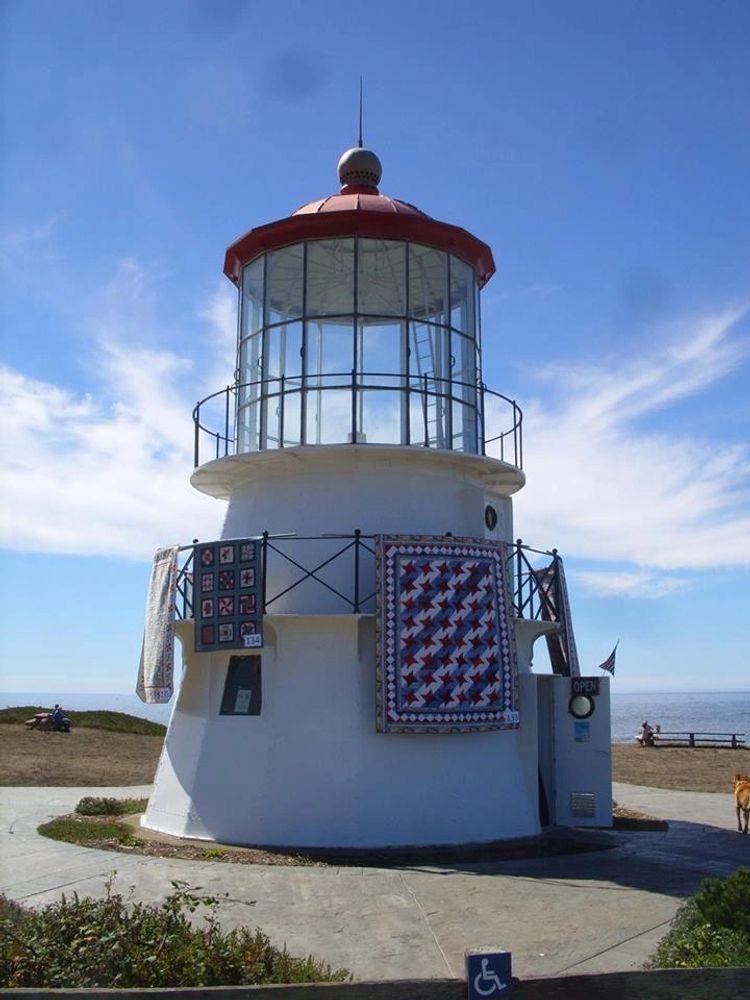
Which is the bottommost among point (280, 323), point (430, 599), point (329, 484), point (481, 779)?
point (481, 779)

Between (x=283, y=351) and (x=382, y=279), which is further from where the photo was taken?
(x=382, y=279)

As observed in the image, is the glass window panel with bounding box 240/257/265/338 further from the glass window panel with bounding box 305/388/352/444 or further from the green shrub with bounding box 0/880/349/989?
the green shrub with bounding box 0/880/349/989

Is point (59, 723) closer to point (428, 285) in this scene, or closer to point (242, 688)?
point (242, 688)

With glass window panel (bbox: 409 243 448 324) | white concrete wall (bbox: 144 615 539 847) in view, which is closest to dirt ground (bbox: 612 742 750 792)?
white concrete wall (bbox: 144 615 539 847)

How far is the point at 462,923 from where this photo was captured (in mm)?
10297

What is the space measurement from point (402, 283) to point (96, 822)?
10.0m

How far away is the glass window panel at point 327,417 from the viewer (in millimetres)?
16062

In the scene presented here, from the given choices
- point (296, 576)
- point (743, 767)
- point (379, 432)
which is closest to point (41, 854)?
point (296, 576)

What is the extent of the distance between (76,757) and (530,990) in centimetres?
2513

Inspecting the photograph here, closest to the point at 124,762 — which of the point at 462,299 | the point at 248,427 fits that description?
the point at 248,427

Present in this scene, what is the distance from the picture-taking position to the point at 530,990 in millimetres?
6504

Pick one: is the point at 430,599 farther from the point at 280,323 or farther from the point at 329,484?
the point at 280,323

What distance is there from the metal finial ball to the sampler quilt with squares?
22.8 feet

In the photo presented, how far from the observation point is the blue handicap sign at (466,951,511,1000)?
6.33m
